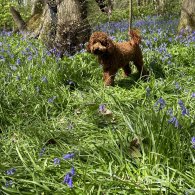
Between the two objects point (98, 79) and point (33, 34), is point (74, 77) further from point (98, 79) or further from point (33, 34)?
point (33, 34)

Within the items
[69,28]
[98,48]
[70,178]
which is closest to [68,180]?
[70,178]

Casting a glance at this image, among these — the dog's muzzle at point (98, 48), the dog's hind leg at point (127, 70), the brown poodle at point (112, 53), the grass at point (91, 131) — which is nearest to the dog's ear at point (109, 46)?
the brown poodle at point (112, 53)

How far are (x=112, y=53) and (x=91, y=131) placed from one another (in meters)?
1.81

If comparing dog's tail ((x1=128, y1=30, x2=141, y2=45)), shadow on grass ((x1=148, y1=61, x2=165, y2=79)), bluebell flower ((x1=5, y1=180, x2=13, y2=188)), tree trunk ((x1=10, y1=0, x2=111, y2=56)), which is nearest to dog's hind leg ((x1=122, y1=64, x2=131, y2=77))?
shadow on grass ((x1=148, y1=61, x2=165, y2=79))

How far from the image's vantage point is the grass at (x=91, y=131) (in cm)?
243

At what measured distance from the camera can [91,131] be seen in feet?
11.3

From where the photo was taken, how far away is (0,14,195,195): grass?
95.7 inches

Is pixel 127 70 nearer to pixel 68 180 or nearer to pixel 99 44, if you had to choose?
pixel 99 44

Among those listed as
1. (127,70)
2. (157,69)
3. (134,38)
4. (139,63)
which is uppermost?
(134,38)

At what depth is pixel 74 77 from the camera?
5344mm

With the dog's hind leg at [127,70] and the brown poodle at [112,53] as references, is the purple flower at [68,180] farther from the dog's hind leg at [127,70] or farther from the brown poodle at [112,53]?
the dog's hind leg at [127,70]

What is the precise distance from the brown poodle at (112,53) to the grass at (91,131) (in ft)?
0.74

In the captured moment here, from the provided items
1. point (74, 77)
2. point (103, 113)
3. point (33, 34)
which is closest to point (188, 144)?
point (103, 113)

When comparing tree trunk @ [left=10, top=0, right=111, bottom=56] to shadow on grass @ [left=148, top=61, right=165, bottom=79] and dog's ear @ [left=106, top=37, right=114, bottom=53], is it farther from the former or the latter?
dog's ear @ [left=106, top=37, right=114, bottom=53]
